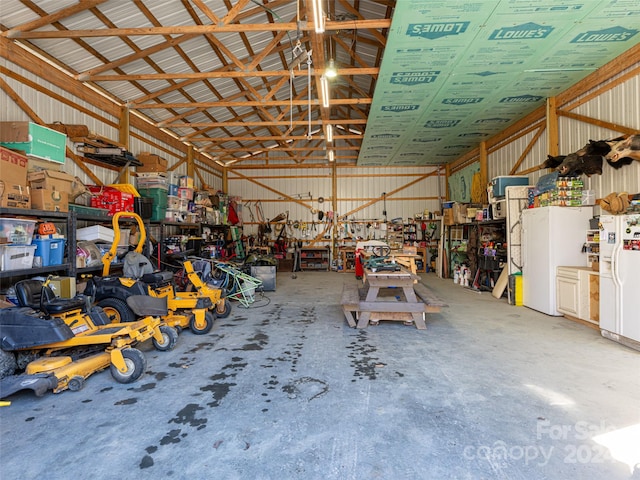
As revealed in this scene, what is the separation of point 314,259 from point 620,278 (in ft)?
30.5

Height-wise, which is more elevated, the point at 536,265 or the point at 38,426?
the point at 536,265

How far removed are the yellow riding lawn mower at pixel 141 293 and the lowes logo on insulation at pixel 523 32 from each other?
16.5 feet

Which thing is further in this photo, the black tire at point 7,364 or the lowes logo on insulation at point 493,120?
the lowes logo on insulation at point 493,120

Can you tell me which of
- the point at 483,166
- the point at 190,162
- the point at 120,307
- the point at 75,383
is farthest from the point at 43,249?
the point at 483,166

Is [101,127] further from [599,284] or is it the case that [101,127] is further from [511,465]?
[599,284]

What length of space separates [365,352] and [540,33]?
4418 mm

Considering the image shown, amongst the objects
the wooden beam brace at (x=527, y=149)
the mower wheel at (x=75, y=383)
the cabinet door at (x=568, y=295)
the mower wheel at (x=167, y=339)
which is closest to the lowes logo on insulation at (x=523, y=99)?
the wooden beam brace at (x=527, y=149)

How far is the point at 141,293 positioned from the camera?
389 centimetres

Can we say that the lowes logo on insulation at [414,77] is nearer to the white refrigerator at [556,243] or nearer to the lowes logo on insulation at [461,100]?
the lowes logo on insulation at [461,100]

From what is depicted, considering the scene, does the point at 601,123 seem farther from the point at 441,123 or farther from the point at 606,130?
the point at 441,123

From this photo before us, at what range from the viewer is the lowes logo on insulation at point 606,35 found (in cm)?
412

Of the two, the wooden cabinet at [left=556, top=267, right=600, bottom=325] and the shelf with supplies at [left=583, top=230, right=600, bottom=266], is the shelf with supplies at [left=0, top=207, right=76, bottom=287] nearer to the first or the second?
the wooden cabinet at [left=556, top=267, right=600, bottom=325]

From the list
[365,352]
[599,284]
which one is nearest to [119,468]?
[365,352]

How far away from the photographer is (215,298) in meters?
4.88
